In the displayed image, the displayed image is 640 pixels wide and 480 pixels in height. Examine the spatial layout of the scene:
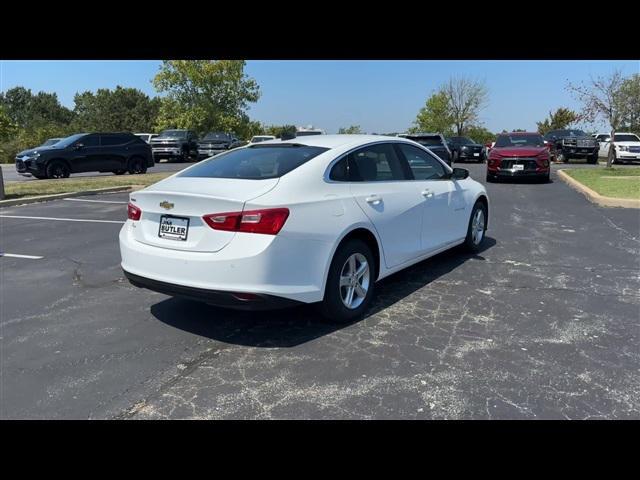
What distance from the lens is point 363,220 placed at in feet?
13.9

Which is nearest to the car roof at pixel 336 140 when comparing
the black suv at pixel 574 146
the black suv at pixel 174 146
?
the black suv at pixel 574 146

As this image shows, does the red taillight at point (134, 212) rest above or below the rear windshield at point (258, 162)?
below

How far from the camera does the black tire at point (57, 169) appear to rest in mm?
17328

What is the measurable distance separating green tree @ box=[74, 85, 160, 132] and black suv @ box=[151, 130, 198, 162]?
4630 cm

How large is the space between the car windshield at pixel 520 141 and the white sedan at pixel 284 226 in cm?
1237

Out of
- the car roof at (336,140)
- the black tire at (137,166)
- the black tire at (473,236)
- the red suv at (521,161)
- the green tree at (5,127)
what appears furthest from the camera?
the black tire at (137,166)

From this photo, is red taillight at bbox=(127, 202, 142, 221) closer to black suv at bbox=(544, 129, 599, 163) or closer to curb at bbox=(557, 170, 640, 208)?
curb at bbox=(557, 170, 640, 208)

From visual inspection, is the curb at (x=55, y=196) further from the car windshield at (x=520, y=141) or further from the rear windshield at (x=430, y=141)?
the car windshield at (x=520, y=141)

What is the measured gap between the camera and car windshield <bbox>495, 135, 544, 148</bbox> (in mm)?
15948

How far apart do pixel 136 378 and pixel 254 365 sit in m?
0.78


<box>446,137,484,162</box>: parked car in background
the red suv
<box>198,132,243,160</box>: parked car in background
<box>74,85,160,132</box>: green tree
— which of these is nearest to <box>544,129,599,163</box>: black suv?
<box>446,137,484,162</box>: parked car in background

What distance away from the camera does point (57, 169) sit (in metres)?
17.6

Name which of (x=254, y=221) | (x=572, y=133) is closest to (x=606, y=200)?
(x=254, y=221)
